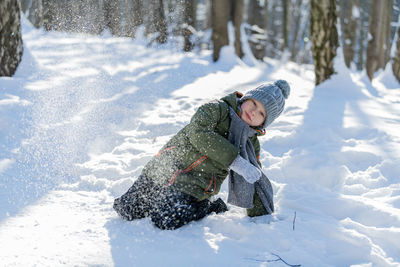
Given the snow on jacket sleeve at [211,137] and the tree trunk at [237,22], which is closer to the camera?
the snow on jacket sleeve at [211,137]

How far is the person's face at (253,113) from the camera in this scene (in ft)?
6.89

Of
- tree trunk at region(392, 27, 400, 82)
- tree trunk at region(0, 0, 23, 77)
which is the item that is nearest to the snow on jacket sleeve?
tree trunk at region(0, 0, 23, 77)

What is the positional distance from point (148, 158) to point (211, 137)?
136 cm

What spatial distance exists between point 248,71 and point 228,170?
5.84 metres

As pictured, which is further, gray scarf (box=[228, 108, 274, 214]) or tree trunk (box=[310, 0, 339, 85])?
tree trunk (box=[310, 0, 339, 85])

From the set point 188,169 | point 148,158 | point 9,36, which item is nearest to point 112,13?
point 9,36

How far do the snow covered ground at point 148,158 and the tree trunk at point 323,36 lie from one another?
0.81 feet

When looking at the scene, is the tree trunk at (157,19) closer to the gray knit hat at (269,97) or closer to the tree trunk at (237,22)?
the tree trunk at (237,22)

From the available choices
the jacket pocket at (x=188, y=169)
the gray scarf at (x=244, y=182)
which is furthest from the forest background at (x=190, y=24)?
the gray scarf at (x=244, y=182)

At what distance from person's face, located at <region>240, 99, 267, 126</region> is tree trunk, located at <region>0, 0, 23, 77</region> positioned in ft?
12.6

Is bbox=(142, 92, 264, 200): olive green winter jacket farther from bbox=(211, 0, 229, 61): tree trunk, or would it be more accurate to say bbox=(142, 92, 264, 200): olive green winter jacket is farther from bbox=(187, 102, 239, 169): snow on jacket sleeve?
bbox=(211, 0, 229, 61): tree trunk

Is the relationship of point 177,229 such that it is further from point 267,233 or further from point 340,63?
point 340,63

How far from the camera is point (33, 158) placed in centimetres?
311

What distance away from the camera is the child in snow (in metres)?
2.05
